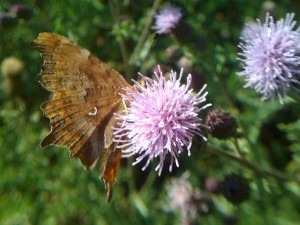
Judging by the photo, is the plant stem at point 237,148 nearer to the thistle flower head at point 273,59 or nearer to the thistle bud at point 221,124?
the thistle bud at point 221,124

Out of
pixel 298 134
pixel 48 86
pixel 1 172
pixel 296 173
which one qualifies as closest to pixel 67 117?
pixel 48 86

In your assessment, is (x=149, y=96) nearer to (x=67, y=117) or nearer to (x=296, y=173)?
(x=67, y=117)

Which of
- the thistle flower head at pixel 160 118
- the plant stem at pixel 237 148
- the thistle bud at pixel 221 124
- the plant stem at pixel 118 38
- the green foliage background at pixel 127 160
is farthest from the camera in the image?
the plant stem at pixel 118 38

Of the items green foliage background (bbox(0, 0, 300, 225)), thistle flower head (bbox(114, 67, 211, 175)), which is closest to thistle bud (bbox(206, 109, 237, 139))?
thistle flower head (bbox(114, 67, 211, 175))

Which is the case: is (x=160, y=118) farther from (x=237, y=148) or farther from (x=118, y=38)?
(x=118, y=38)

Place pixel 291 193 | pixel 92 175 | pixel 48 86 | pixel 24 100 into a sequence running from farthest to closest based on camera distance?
pixel 24 100 → pixel 92 175 → pixel 291 193 → pixel 48 86

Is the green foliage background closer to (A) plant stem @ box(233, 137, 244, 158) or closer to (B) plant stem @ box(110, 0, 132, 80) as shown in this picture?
(B) plant stem @ box(110, 0, 132, 80)

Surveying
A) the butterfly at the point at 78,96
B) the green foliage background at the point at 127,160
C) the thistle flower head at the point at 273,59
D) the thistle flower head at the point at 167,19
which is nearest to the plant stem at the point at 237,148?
the thistle flower head at the point at 273,59
